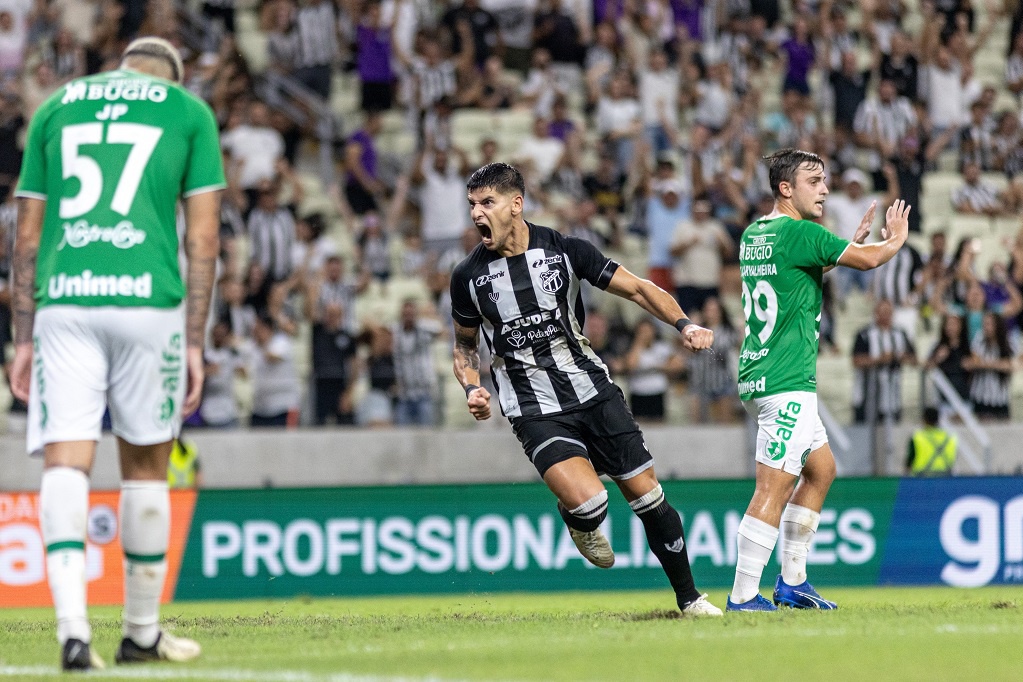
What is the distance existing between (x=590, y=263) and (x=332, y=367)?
8479mm

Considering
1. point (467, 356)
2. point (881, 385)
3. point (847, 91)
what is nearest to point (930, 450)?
point (881, 385)

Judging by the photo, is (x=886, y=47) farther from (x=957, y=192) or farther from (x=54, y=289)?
(x=54, y=289)

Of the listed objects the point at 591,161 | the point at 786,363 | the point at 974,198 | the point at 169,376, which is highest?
the point at 591,161

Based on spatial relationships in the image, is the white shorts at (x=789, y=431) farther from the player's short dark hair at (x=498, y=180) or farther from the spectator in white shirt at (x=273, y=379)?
the spectator in white shirt at (x=273, y=379)

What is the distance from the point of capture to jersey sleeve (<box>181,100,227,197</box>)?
251 inches

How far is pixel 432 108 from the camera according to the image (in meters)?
19.5

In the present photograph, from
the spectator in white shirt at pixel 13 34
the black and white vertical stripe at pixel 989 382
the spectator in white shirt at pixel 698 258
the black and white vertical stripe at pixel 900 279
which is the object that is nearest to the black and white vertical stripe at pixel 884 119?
the black and white vertical stripe at pixel 900 279

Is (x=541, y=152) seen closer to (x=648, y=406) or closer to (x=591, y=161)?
(x=591, y=161)

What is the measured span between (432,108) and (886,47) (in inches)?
273

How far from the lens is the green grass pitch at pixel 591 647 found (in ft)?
19.5

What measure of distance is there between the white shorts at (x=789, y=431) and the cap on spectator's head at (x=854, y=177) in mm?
10822

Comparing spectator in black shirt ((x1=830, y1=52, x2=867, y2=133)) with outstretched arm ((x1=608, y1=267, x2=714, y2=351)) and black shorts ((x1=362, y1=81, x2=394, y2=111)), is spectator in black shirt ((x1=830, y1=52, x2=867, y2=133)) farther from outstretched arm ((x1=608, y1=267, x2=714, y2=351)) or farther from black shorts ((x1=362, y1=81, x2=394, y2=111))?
outstretched arm ((x1=608, y1=267, x2=714, y2=351))

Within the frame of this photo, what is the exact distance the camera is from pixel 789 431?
843 centimetres

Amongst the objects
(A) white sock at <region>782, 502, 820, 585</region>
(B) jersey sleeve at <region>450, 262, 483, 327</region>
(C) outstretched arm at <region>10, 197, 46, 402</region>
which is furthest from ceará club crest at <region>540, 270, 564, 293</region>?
(C) outstretched arm at <region>10, 197, 46, 402</region>
